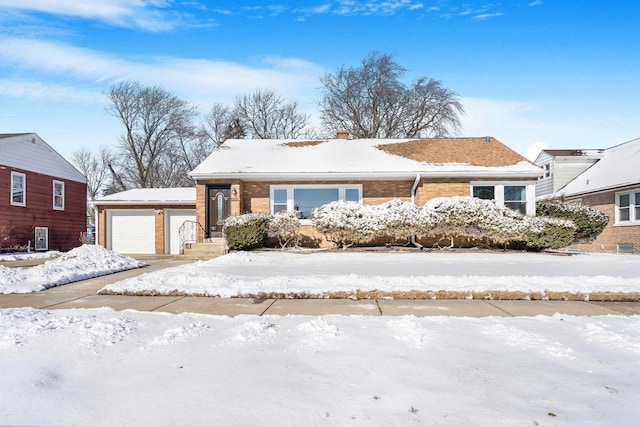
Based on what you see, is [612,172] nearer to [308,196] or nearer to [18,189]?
[308,196]

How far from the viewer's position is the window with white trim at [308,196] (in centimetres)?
1470

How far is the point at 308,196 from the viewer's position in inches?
582

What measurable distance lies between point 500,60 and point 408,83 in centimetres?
1640

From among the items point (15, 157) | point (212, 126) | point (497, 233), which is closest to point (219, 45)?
point (15, 157)

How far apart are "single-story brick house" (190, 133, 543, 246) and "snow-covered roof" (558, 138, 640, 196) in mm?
6912

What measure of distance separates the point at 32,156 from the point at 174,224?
8.26m

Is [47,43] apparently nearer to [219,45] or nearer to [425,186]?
[219,45]

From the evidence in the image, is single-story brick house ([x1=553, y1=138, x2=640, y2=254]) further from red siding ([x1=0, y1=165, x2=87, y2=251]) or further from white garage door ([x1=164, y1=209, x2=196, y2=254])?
red siding ([x1=0, y1=165, x2=87, y2=251])

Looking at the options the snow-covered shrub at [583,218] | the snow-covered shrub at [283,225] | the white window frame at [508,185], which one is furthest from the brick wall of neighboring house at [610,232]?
the snow-covered shrub at [283,225]

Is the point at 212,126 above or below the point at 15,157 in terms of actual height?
above

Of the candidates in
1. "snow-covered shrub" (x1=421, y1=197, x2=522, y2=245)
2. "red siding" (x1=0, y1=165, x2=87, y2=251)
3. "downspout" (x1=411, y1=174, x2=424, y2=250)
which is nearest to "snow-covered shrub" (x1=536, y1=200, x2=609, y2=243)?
"snow-covered shrub" (x1=421, y1=197, x2=522, y2=245)

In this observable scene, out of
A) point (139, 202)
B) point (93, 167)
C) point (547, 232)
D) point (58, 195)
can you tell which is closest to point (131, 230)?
point (139, 202)

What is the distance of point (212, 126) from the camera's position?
36125mm

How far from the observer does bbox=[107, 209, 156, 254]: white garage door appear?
1798 cm
